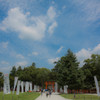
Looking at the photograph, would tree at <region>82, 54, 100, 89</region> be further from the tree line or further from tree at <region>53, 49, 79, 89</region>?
tree at <region>53, 49, 79, 89</region>

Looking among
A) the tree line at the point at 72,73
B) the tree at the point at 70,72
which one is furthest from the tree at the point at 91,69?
the tree at the point at 70,72

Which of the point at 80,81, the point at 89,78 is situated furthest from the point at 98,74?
the point at 80,81

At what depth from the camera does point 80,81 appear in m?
41.1

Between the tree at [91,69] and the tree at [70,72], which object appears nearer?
the tree at [70,72]

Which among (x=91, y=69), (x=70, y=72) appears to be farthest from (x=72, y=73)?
(x=91, y=69)

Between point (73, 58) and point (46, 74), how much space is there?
35.4m

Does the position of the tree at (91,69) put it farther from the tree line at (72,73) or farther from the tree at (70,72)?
the tree at (70,72)

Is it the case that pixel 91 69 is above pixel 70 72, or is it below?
above

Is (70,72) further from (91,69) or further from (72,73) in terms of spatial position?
(91,69)

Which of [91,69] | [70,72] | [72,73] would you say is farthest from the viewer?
[91,69]

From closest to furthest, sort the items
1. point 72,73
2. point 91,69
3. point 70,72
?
point 72,73 → point 70,72 → point 91,69

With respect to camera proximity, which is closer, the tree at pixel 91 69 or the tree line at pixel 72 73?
the tree line at pixel 72 73

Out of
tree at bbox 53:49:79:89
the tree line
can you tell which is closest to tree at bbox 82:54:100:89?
the tree line

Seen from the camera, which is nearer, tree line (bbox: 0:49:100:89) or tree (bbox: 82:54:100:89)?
tree line (bbox: 0:49:100:89)
